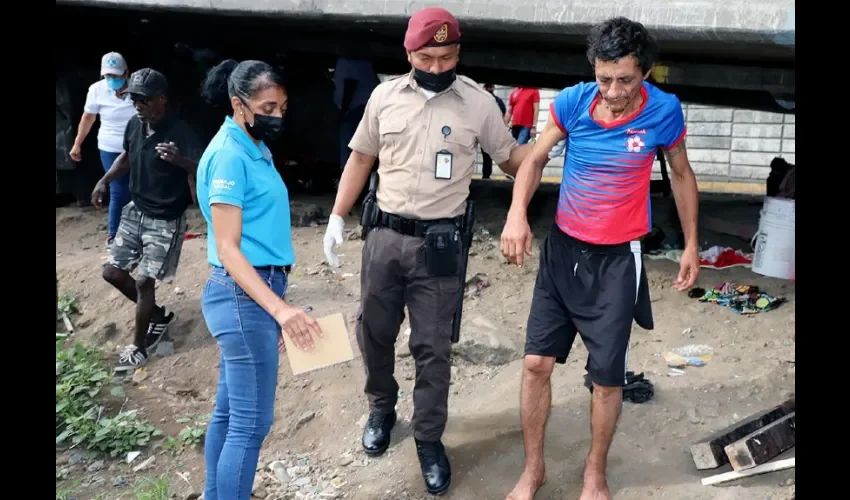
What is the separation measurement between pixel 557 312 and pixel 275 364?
118 cm

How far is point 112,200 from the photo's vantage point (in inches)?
268

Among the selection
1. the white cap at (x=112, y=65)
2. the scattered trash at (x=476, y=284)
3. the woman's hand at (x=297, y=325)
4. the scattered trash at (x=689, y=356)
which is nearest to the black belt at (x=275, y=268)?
the woman's hand at (x=297, y=325)

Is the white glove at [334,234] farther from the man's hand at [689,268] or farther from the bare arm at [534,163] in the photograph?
the man's hand at [689,268]

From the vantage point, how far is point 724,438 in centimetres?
361

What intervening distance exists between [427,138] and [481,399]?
5.45ft

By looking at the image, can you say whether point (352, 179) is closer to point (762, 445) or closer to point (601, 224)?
point (601, 224)

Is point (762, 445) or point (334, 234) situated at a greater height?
point (334, 234)

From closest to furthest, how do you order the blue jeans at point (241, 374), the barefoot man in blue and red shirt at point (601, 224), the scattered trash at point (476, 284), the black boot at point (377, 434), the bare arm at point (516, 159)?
1. the blue jeans at point (241, 374)
2. the barefoot man in blue and red shirt at point (601, 224)
3. the bare arm at point (516, 159)
4. the black boot at point (377, 434)
5. the scattered trash at point (476, 284)

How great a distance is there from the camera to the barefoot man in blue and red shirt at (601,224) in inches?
125

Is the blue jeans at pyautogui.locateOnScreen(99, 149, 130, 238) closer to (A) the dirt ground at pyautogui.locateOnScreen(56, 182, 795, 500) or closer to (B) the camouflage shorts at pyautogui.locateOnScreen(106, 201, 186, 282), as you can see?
(A) the dirt ground at pyautogui.locateOnScreen(56, 182, 795, 500)

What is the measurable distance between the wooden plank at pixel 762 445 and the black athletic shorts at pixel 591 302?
69 cm

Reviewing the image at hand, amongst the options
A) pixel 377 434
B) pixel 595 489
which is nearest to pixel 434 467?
pixel 377 434
